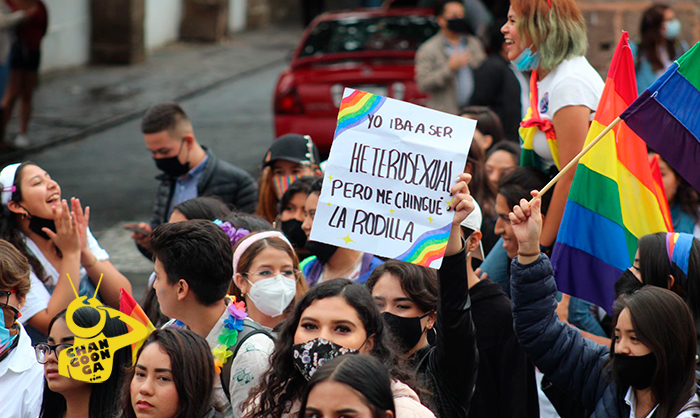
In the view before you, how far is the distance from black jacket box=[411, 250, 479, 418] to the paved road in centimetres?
445

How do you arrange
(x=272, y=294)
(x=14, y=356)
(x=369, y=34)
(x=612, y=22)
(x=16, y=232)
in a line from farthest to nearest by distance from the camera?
(x=369, y=34) → (x=612, y=22) → (x=16, y=232) → (x=272, y=294) → (x=14, y=356)

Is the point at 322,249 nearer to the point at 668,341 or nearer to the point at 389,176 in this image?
the point at 389,176

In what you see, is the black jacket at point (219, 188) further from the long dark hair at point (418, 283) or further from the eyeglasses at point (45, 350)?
the long dark hair at point (418, 283)

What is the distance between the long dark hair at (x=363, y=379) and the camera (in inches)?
116

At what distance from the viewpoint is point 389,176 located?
377 centimetres

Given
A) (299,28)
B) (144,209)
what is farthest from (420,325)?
(299,28)

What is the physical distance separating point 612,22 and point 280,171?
19.3ft

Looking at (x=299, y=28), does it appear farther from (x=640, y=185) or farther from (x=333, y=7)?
(x=640, y=185)

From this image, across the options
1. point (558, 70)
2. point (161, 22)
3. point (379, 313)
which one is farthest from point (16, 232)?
point (161, 22)

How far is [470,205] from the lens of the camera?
144 inches

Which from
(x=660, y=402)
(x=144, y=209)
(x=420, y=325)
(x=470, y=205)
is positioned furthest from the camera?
(x=144, y=209)

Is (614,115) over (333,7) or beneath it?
over

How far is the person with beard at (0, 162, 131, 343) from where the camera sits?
493 cm

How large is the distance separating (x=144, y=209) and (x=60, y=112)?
5.26 meters
